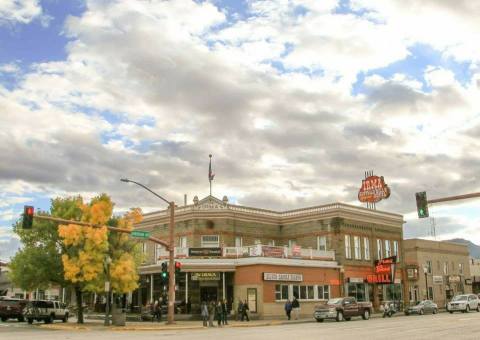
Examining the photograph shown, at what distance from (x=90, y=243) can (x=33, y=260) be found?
16.7 ft

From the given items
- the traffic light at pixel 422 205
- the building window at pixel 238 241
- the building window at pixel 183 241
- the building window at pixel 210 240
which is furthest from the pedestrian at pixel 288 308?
the traffic light at pixel 422 205

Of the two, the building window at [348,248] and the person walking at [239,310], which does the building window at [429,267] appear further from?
the person walking at [239,310]

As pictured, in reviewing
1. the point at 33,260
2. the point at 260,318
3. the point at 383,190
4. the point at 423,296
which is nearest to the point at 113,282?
the point at 33,260

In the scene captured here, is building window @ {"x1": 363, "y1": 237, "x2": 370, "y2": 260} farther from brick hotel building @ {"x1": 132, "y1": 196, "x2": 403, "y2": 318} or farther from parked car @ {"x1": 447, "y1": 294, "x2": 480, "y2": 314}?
parked car @ {"x1": 447, "y1": 294, "x2": 480, "y2": 314}

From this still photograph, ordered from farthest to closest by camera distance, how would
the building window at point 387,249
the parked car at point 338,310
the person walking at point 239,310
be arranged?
the building window at point 387,249 → the person walking at point 239,310 → the parked car at point 338,310

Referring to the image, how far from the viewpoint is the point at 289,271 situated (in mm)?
46688

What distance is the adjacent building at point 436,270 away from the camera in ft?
204

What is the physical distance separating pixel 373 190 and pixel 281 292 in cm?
2078

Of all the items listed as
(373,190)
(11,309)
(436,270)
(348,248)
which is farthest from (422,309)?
(11,309)

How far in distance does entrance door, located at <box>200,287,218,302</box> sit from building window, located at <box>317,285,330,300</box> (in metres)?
9.18

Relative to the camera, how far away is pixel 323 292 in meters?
50.0

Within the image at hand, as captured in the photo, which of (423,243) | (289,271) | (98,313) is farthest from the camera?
(423,243)

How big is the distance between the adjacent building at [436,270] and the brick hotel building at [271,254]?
Result: 3.50 metres

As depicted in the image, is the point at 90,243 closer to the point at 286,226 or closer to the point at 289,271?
the point at 289,271
